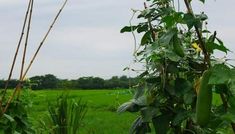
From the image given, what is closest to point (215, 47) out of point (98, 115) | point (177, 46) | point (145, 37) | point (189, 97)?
point (177, 46)

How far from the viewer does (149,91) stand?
212 cm

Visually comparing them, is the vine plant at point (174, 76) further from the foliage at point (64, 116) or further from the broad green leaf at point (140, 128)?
the foliage at point (64, 116)

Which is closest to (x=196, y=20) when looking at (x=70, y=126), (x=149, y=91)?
(x=149, y=91)

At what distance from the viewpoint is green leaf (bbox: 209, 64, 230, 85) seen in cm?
165

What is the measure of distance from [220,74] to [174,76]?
0.53 metres

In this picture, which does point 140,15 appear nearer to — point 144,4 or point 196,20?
point 144,4

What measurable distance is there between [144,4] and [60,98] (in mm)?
2985

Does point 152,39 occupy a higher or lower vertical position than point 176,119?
higher

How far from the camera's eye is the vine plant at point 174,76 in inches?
72.1

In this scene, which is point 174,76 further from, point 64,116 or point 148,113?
point 64,116

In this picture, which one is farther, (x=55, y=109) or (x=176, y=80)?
(x=55, y=109)

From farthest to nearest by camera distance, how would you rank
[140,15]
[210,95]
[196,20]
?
[140,15]
[196,20]
[210,95]

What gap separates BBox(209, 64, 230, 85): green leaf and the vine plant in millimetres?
110

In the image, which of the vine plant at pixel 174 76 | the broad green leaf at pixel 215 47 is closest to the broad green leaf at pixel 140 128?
the vine plant at pixel 174 76
